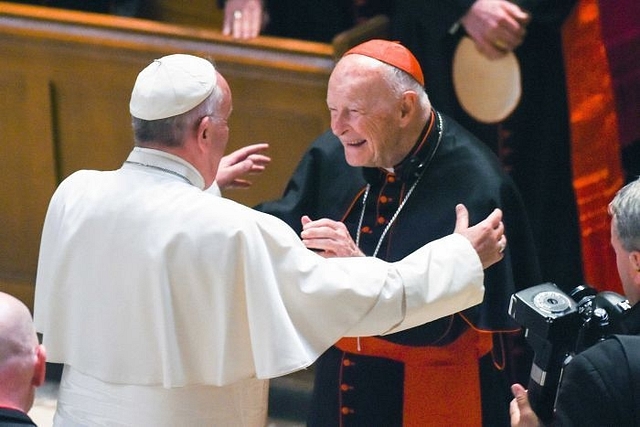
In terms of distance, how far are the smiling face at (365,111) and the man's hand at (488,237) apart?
441 mm

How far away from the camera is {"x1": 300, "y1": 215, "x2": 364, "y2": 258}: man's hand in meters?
3.96

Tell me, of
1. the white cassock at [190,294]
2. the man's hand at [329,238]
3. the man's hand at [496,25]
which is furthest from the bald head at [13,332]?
the man's hand at [496,25]

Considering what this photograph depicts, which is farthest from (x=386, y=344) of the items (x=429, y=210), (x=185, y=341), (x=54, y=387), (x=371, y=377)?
(x=54, y=387)

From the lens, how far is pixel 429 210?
14.3 feet

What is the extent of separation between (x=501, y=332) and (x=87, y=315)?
4.55 feet

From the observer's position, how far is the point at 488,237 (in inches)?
155

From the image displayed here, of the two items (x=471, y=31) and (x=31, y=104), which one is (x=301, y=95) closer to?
(x=471, y=31)

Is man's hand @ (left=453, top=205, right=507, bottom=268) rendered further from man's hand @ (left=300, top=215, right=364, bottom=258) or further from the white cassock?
man's hand @ (left=300, top=215, right=364, bottom=258)

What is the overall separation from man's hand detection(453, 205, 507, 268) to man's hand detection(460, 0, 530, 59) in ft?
5.70

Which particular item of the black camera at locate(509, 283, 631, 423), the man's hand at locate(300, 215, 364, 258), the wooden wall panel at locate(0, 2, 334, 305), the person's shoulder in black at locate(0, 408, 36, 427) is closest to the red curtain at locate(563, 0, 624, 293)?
the wooden wall panel at locate(0, 2, 334, 305)

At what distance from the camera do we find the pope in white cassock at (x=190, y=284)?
371 cm

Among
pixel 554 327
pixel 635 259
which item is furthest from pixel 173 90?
pixel 635 259

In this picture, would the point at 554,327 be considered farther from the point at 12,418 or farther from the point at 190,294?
the point at 12,418

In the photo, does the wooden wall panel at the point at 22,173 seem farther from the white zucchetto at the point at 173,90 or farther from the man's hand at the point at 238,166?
the white zucchetto at the point at 173,90
